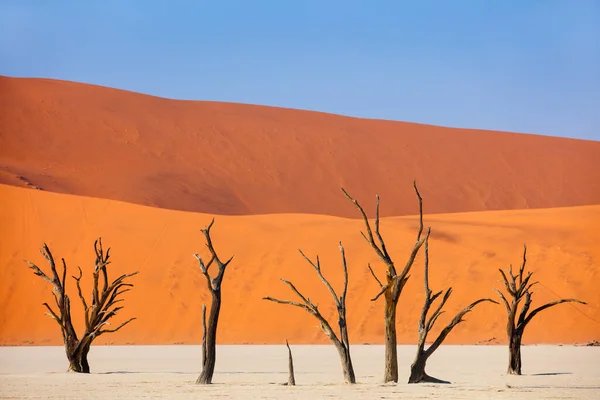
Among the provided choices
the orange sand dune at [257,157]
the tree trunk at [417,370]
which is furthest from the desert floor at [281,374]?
the orange sand dune at [257,157]

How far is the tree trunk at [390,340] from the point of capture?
18.4 meters

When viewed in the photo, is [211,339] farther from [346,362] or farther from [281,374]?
[281,374]

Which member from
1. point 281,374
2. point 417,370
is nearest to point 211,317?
point 417,370

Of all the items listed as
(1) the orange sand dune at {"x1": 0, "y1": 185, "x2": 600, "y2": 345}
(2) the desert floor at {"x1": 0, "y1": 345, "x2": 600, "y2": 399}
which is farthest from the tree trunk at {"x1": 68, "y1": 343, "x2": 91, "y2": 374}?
(1) the orange sand dune at {"x1": 0, "y1": 185, "x2": 600, "y2": 345}

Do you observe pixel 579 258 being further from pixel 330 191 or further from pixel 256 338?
pixel 330 191

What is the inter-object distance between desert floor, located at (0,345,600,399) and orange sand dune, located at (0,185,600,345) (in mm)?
2808

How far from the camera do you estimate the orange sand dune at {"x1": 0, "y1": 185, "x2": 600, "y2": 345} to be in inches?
1513

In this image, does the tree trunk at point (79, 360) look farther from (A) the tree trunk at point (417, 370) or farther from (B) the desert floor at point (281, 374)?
(A) the tree trunk at point (417, 370)

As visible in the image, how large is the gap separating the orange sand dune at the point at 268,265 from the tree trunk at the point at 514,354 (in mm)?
15287

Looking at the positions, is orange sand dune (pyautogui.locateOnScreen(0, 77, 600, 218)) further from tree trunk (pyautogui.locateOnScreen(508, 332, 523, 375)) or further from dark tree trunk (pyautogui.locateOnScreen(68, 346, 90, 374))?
tree trunk (pyautogui.locateOnScreen(508, 332, 523, 375))

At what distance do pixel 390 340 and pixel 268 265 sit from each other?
24.6m

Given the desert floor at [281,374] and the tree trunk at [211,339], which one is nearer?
the desert floor at [281,374]

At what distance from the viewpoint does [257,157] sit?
86.3 metres

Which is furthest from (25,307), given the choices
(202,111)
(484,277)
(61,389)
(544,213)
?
(202,111)
